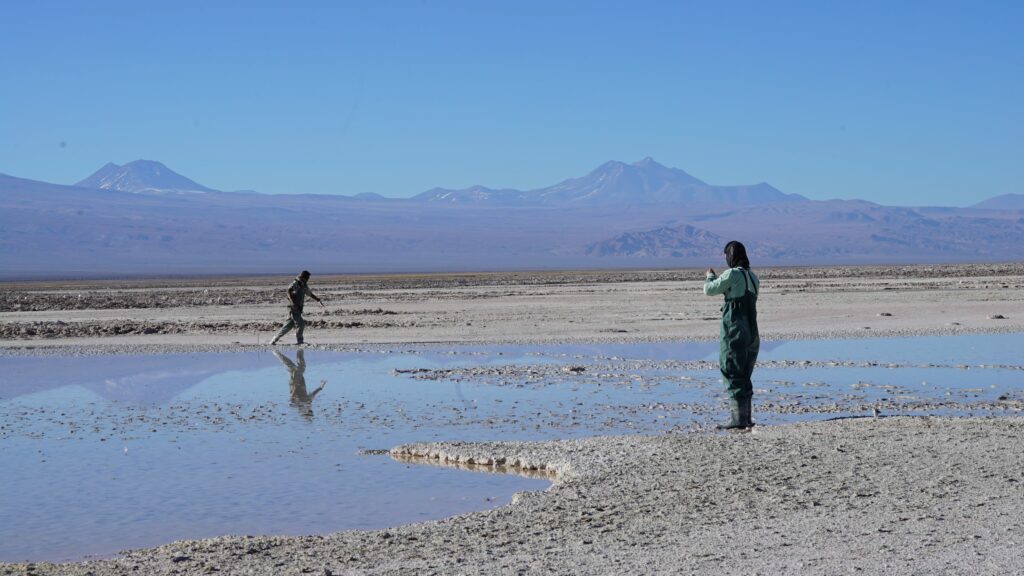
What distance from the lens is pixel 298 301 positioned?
978 inches

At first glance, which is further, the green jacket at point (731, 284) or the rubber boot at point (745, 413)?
the rubber boot at point (745, 413)

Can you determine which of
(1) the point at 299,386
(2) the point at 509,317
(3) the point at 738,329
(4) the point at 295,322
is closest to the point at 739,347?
(3) the point at 738,329

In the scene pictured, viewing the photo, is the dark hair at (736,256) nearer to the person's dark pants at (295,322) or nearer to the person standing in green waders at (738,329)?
the person standing in green waders at (738,329)

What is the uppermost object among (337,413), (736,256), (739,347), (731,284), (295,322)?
(736,256)

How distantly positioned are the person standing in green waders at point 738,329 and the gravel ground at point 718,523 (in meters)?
1.11

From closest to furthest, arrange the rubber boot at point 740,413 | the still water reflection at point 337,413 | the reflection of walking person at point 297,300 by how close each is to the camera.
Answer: the still water reflection at point 337,413 → the rubber boot at point 740,413 → the reflection of walking person at point 297,300

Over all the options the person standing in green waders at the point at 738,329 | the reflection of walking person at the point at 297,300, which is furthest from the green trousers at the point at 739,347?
the reflection of walking person at the point at 297,300

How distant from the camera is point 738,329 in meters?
12.0

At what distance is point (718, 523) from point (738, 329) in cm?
414

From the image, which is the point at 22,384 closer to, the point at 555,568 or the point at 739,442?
the point at 739,442

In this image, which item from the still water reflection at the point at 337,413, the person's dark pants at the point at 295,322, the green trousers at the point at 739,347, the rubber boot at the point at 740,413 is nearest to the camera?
the still water reflection at the point at 337,413

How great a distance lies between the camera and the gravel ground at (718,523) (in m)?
7.15

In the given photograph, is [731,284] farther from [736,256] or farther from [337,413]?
[337,413]

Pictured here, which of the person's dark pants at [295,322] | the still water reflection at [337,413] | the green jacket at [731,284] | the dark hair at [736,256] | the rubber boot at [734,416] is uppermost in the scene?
the dark hair at [736,256]
